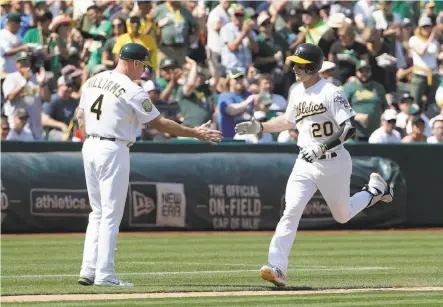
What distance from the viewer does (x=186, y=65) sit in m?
21.7

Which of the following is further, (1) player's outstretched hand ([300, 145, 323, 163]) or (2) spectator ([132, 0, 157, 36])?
(2) spectator ([132, 0, 157, 36])

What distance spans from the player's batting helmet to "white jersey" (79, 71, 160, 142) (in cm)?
146

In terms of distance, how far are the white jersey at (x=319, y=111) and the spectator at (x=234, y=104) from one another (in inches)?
346

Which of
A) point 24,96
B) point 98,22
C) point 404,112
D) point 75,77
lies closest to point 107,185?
point 24,96

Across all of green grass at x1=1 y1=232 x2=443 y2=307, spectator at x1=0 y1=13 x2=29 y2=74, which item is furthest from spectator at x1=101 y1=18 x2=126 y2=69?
green grass at x1=1 y1=232 x2=443 y2=307

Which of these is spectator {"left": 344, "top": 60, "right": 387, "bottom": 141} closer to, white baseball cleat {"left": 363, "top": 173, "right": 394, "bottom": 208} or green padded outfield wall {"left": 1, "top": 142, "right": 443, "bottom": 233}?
green padded outfield wall {"left": 1, "top": 142, "right": 443, "bottom": 233}

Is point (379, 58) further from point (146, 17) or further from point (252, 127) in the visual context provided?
point (252, 127)

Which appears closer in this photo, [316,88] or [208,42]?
[316,88]

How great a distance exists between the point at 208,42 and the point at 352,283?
1203cm

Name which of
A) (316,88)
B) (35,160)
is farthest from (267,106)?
(316,88)

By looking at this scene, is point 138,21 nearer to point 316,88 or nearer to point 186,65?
point 186,65

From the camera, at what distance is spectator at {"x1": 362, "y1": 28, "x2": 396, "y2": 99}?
22.5 metres

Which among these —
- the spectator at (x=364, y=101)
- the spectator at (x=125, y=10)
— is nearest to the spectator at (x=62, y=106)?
the spectator at (x=125, y=10)

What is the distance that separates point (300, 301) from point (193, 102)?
11013 millimetres
